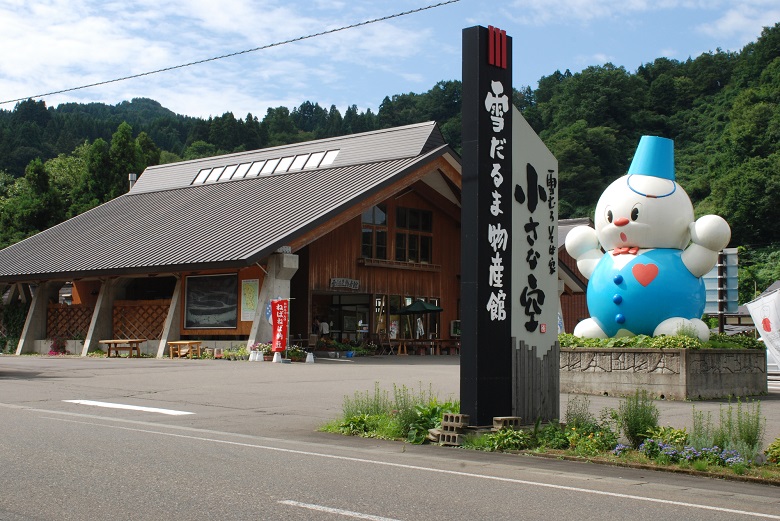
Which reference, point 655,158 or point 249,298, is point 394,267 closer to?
point 249,298

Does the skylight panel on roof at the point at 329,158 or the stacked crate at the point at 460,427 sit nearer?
the stacked crate at the point at 460,427

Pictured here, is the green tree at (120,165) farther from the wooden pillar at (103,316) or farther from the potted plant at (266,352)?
the potted plant at (266,352)

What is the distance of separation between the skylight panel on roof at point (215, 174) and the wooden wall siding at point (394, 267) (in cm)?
1011

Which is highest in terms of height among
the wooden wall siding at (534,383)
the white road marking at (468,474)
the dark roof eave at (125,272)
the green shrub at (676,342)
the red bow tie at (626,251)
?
the dark roof eave at (125,272)

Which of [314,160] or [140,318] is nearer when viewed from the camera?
[140,318]

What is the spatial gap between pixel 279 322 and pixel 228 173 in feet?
53.0

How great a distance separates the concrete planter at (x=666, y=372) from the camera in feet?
52.1

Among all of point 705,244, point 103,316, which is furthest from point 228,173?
point 705,244

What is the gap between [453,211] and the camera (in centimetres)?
3781

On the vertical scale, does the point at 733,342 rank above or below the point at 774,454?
above

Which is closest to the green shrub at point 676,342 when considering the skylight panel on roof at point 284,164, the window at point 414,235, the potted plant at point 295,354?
the potted plant at point 295,354

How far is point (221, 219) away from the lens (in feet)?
108

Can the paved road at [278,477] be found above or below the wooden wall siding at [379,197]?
below

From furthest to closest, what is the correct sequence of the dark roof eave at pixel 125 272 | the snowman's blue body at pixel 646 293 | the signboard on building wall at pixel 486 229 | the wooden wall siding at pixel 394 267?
1. the wooden wall siding at pixel 394 267
2. the dark roof eave at pixel 125 272
3. the snowman's blue body at pixel 646 293
4. the signboard on building wall at pixel 486 229
